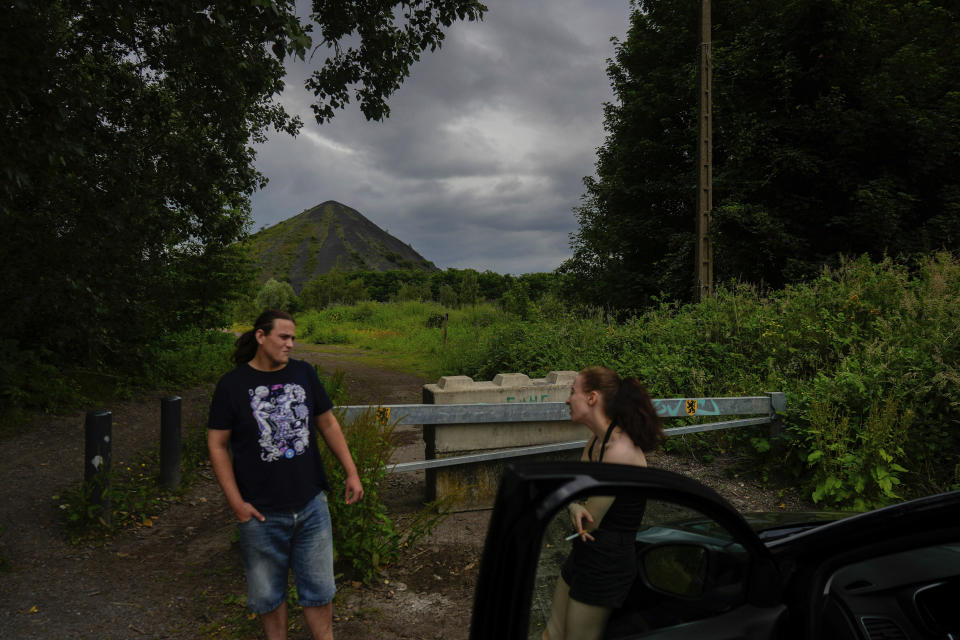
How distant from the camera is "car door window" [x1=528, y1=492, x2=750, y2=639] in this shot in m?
1.22

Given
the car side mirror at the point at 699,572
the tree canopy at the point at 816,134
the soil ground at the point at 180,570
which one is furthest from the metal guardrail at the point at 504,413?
the tree canopy at the point at 816,134

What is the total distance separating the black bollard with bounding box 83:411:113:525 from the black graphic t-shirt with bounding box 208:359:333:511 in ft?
9.90

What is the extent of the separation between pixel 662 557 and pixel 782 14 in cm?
2050

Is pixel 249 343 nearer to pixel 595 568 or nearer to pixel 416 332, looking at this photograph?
pixel 595 568

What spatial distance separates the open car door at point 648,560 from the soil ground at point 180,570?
2520mm

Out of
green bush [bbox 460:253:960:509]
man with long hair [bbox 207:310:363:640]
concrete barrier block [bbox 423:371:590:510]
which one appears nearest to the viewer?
man with long hair [bbox 207:310:363:640]

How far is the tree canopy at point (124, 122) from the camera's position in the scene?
217 inches

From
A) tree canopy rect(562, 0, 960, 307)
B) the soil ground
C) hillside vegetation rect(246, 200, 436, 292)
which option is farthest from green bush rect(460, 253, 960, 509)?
hillside vegetation rect(246, 200, 436, 292)

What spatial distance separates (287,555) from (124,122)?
7535 mm

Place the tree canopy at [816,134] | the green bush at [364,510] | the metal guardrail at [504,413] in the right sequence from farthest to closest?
1. the tree canopy at [816,134]
2. the metal guardrail at [504,413]
3. the green bush at [364,510]

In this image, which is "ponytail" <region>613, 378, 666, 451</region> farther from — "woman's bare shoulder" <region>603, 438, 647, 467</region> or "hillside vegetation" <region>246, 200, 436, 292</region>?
"hillside vegetation" <region>246, 200, 436, 292</region>

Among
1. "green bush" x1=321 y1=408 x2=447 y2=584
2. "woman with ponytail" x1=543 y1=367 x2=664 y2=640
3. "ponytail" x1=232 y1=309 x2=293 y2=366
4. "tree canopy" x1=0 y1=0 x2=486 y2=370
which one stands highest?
"tree canopy" x1=0 y1=0 x2=486 y2=370

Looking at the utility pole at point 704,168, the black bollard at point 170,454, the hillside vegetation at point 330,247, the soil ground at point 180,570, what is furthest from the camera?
the hillside vegetation at point 330,247

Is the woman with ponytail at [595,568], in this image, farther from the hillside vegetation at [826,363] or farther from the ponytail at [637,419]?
the hillside vegetation at [826,363]
